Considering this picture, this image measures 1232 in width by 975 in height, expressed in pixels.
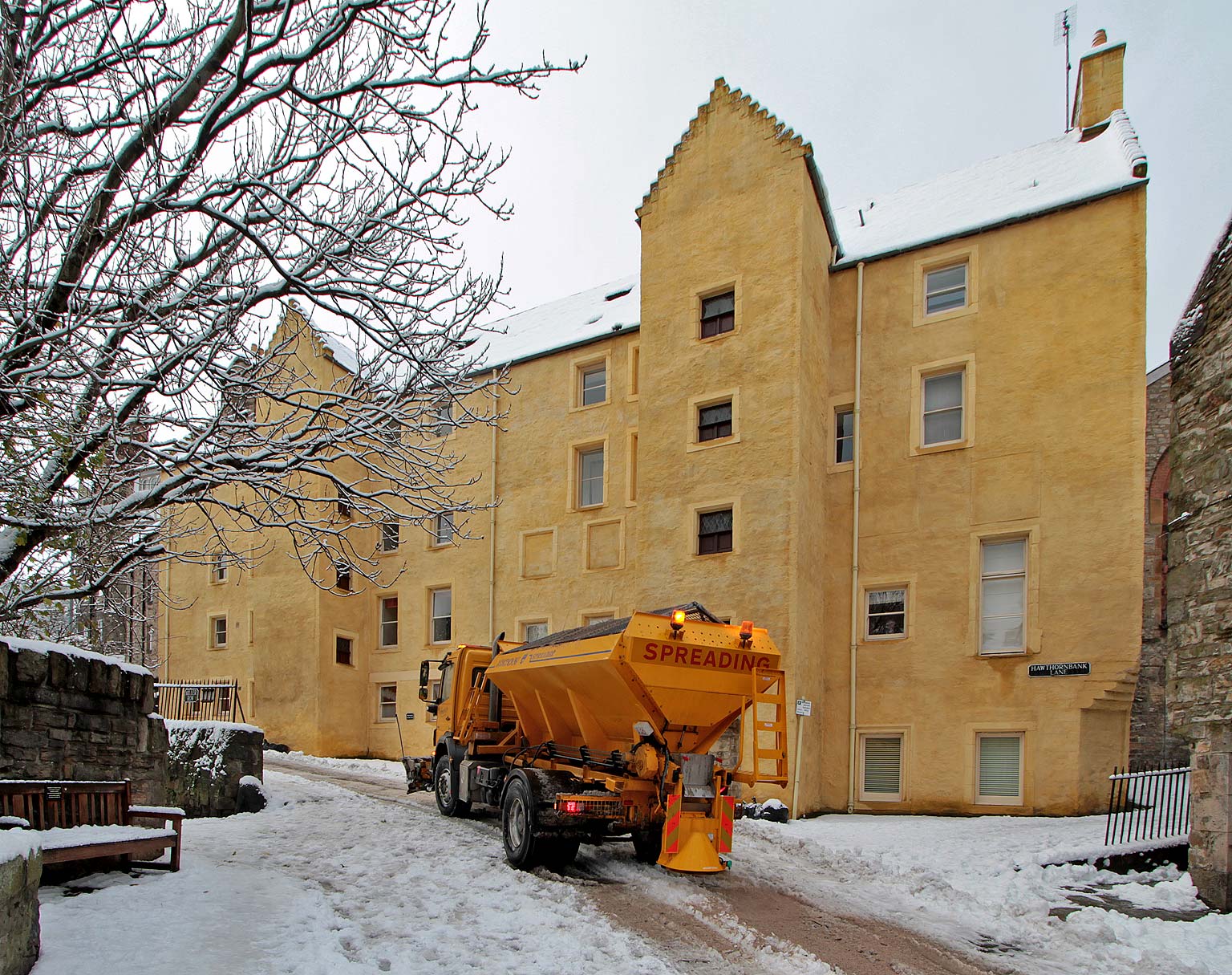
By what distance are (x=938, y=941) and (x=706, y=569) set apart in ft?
35.8

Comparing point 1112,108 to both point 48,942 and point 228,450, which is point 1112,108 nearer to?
point 228,450

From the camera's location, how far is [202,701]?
27.8 meters

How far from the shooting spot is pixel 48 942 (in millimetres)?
5711

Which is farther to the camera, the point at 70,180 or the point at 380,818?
the point at 380,818

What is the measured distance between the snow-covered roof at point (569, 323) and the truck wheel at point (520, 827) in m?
13.4

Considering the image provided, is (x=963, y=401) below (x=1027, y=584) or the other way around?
the other way around

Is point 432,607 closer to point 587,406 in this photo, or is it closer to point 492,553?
point 492,553

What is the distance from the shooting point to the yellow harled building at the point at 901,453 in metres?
16.4

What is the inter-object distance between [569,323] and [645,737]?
18.7 metres

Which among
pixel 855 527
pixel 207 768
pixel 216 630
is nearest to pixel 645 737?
pixel 207 768

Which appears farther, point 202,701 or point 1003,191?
point 202,701

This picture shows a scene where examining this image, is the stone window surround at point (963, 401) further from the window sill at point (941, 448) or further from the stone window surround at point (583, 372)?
the stone window surround at point (583, 372)

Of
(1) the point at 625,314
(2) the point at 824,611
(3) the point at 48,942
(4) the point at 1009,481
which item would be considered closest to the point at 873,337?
(4) the point at 1009,481

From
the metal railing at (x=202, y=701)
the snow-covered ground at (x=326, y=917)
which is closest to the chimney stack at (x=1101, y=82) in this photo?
the snow-covered ground at (x=326, y=917)
